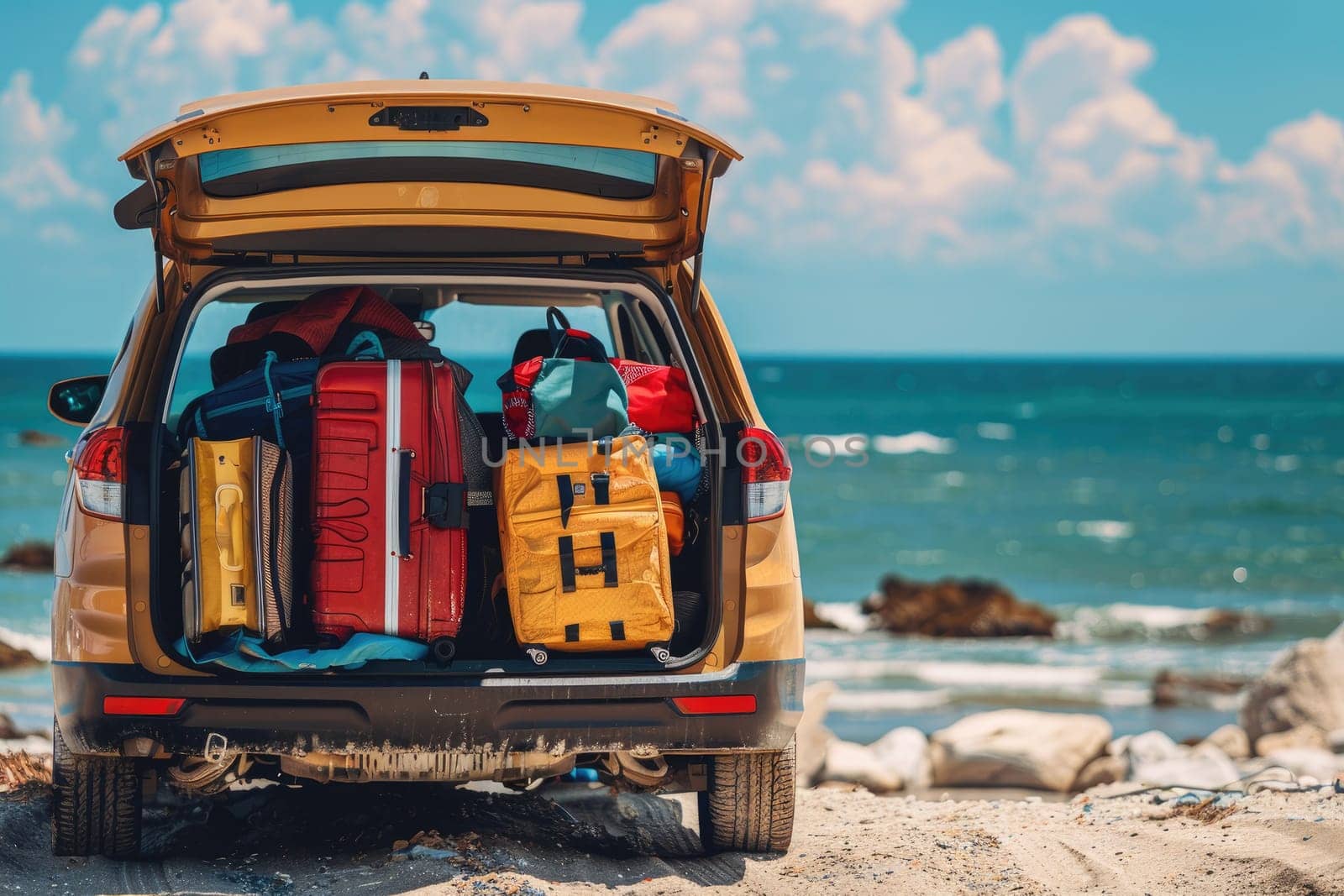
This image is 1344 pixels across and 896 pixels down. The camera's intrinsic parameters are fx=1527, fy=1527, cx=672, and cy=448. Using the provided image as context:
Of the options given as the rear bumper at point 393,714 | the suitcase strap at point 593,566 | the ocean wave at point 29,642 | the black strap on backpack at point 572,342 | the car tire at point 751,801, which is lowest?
the ocean wave at point 29,642

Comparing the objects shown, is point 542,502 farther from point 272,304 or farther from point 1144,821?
point 1144,821

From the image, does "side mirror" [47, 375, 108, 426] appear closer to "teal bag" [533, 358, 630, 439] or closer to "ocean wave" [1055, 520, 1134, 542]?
"teal bag" [533, 358, 630, 439]

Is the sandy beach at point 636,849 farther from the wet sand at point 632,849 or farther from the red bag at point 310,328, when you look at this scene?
the red bag at point 310,328

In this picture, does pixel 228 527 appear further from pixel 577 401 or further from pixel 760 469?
pixel 760 469

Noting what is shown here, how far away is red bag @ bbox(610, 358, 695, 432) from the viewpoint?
4.30m

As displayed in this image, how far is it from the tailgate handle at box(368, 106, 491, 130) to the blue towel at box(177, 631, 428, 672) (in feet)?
4.20

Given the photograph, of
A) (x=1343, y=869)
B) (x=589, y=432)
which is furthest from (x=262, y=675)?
(x=1343, y=869)

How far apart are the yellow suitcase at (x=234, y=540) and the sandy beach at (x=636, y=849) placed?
720 mm

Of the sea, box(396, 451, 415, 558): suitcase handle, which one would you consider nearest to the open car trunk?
box(396, 451, 415, 558): suitcase handle

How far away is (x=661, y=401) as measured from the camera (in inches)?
170

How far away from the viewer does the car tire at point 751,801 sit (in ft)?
13.8

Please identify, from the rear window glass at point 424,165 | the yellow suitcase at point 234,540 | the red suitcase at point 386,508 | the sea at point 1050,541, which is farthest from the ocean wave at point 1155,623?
the yellow suitcase at point 234,540

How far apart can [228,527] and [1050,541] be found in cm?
2490

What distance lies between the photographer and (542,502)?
12.7ft
